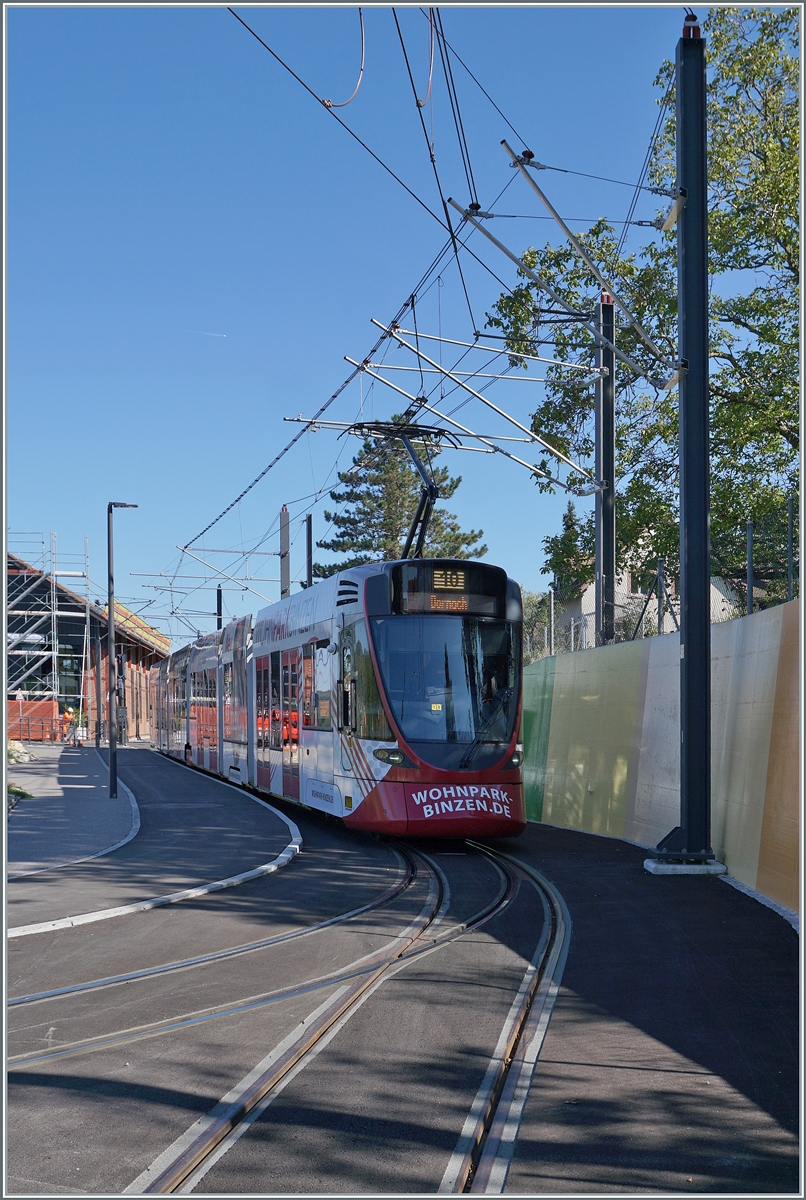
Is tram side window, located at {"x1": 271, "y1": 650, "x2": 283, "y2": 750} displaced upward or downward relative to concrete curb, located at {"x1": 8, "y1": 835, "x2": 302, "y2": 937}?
upward

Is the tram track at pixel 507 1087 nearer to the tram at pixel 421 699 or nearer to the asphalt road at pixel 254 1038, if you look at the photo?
the asphalt road at pixel 254 1038

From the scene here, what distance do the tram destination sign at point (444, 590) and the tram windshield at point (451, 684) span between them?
148mm

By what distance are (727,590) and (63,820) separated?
14957 millimetres

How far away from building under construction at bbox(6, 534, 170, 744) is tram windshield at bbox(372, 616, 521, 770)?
1181 inches

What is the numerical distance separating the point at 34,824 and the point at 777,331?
1600 cm

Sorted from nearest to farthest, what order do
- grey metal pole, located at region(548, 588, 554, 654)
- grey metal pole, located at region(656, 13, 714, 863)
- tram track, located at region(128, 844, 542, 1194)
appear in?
tram track, located at region(128, 844, 542, 1194) → grey metal pole, located at region(656, 13, 714, 863) → grey metal pole, located at region(548, 588, 554, 654)

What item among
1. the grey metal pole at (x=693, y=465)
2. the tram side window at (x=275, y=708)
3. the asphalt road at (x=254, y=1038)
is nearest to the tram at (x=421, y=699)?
the asphalt road at (x=254, y=1038)

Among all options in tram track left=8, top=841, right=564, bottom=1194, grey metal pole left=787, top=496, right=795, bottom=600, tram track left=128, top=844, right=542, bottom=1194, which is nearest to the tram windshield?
tram track left=8, top=841, right=564, bottom=1194

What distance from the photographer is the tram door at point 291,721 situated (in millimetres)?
18734

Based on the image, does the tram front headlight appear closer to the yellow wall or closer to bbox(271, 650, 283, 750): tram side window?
the yellow wall

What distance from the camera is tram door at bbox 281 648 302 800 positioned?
1873 centimetres

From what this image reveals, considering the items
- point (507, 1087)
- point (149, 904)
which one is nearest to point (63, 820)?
point (149, 904)

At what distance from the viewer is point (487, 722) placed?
14602 millimetres

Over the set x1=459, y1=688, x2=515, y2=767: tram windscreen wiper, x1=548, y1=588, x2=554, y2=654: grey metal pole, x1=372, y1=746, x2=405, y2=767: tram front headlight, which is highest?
x1=548, y1=588, x2=554, y2=654: grey metal pole
